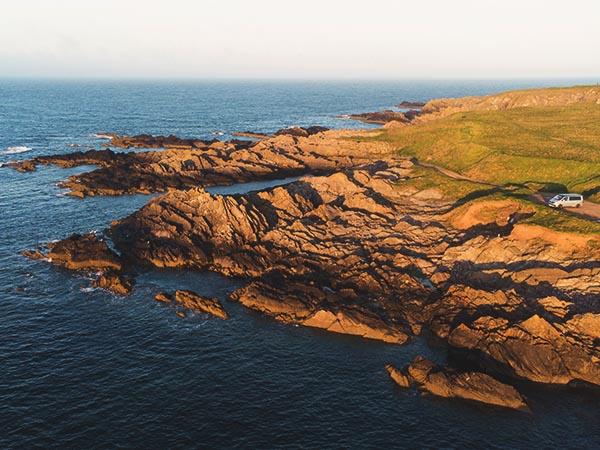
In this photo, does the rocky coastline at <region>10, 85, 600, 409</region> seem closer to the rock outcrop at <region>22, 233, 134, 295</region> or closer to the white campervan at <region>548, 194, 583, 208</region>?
the rock outcrop at <region>22, 233, 134, 295</region>

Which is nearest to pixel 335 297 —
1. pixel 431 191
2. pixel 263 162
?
pixel 431 191

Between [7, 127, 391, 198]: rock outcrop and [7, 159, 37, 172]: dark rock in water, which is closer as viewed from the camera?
[7, 127, 391, 198]: rock outcrop

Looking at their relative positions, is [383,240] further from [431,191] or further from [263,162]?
[263,162]

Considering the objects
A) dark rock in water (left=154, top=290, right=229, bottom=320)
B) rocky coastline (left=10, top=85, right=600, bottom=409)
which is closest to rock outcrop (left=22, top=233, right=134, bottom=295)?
rocky coastline (left=10, top=85, right=600, bottom=409)

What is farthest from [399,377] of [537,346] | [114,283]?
[114,283]

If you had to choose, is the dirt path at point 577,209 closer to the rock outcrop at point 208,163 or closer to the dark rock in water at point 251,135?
the rock outcrop at point 208,163

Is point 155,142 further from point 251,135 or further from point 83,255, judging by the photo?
point 83,255
